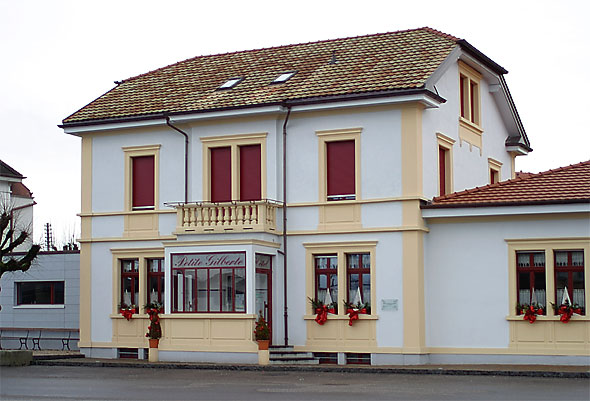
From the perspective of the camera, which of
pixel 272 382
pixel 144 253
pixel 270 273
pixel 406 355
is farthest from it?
pixel 144 253

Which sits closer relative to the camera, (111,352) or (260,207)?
(260,207)

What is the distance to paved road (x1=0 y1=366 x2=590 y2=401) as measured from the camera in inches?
758

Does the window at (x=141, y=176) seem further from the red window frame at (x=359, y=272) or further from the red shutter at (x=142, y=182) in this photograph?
the red window frame at (x=359, y=272)

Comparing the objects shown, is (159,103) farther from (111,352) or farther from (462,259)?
(462,259)

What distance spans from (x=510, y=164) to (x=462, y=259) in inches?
363

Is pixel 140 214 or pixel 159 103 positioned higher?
pixel 159 103

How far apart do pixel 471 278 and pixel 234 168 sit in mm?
7519

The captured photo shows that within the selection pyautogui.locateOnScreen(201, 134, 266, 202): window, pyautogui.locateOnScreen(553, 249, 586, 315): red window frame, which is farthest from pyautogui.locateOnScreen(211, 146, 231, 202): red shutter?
pyautogui.locateOnScreen(553, 249, 586, 315): red window frame

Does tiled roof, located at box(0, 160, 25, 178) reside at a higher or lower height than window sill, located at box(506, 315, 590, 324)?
higher

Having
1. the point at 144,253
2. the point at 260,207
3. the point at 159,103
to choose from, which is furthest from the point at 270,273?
the point at 159,103

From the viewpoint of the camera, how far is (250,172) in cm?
3020

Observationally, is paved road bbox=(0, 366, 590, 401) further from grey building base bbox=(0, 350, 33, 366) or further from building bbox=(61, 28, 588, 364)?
building bbox=(61, 28, 588, 364)

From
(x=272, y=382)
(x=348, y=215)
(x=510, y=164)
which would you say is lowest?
(x=272, y=382)

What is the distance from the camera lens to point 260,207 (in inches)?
1128
